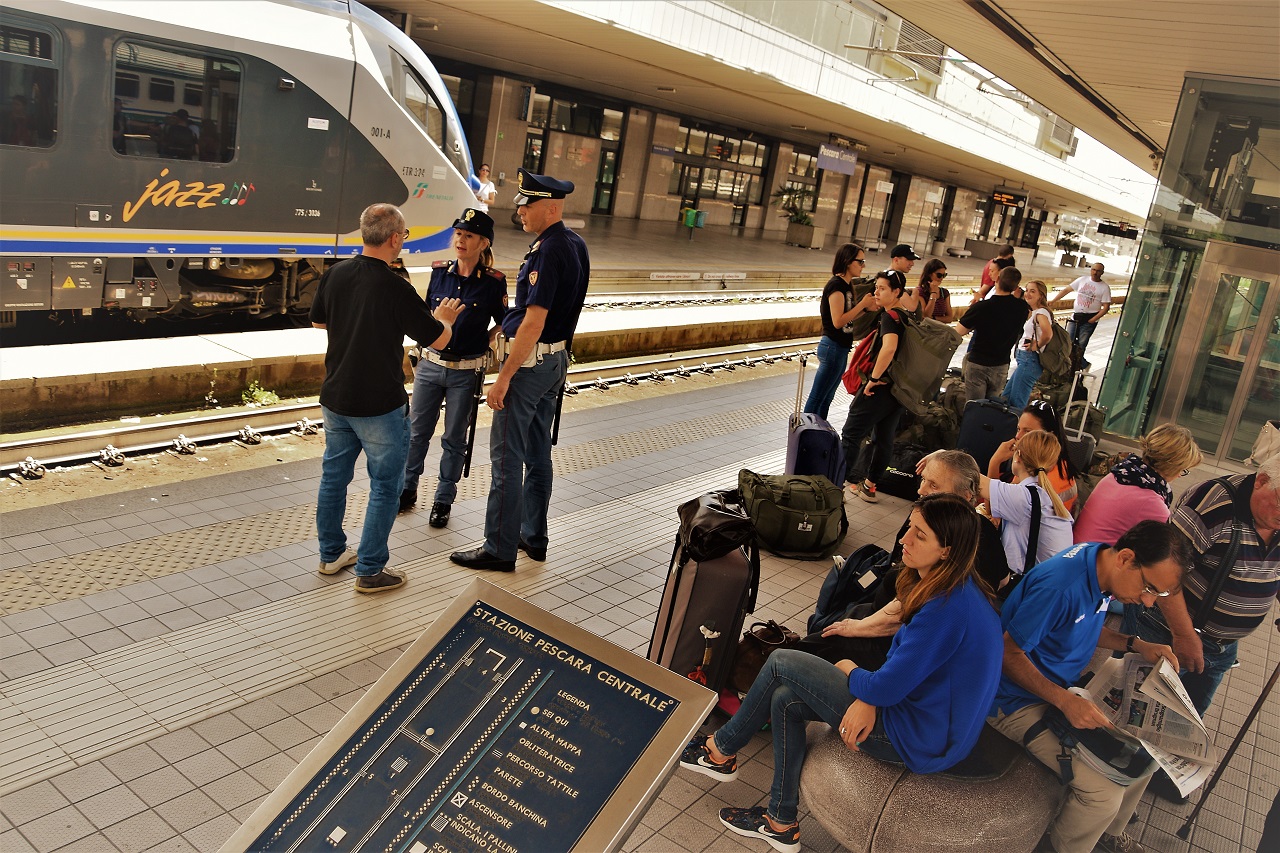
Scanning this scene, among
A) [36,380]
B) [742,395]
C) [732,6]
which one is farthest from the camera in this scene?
[732,6]

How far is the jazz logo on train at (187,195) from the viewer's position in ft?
28.1

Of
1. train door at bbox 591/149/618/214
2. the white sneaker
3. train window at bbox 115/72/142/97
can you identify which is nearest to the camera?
the white sneaker

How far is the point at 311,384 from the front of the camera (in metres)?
8.86

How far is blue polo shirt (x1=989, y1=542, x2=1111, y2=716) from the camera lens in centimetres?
351

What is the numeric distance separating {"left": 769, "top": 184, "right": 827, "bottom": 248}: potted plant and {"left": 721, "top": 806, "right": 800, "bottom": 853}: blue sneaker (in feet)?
110

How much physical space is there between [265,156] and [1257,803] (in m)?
9.40

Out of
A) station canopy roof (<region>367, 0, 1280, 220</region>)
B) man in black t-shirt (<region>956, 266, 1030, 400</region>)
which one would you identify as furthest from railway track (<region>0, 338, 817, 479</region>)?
station canopy roof (<region>367, 0, 1280, 220</region>)

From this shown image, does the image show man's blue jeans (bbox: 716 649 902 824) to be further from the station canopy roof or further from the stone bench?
the station canopy roof

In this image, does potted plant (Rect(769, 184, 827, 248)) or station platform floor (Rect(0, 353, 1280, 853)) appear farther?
potted plant (Rect(769, 184, 827, 248))

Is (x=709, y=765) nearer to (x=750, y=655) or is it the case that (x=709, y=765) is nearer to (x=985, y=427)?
(x=750, y=655)

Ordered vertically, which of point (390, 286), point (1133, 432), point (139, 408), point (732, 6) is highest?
point (732, 6)

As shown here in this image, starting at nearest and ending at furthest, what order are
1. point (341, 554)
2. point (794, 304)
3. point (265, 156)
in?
1. point (341, 554)
2. point (265, 156)
3. point (794, 304)

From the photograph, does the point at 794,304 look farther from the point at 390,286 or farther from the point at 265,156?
the point at 390,286

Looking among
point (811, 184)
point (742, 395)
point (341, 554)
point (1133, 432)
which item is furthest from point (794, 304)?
point (811, 184)
